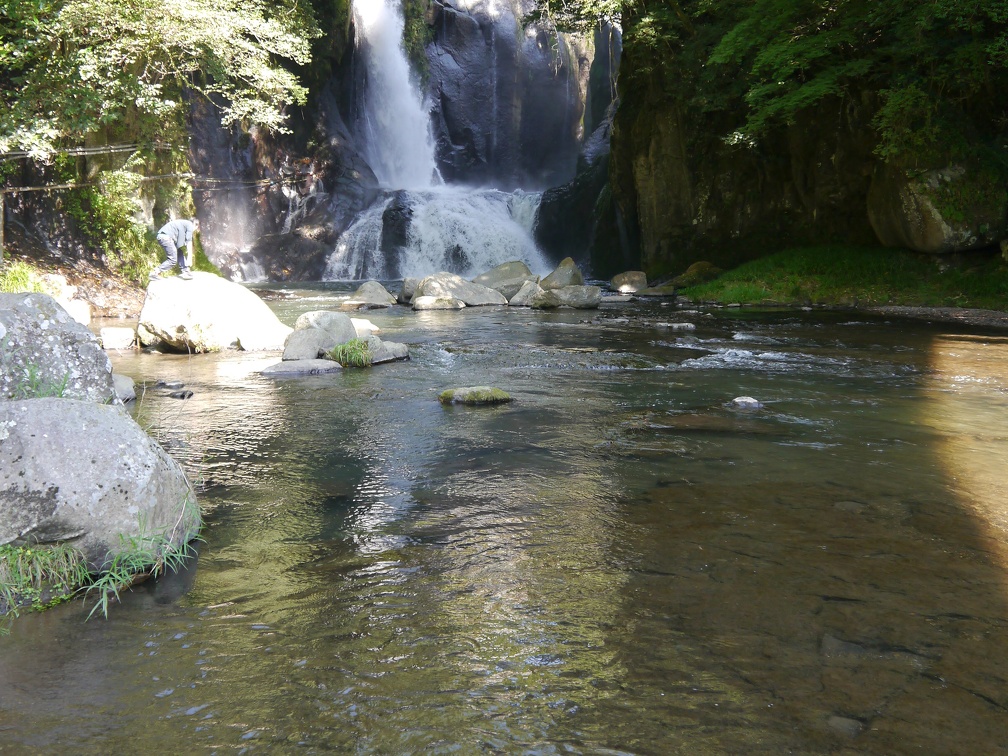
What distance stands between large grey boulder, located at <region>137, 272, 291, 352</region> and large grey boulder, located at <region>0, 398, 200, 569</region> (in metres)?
9.74

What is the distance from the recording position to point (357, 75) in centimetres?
3900

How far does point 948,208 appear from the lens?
1788 cm

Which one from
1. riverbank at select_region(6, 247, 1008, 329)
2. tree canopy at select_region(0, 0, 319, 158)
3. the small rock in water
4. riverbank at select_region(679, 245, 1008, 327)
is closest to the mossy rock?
the small rock in water

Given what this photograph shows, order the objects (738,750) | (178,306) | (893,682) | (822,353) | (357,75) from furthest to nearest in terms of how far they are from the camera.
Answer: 1. (357,75)
2. (178,306)
3. (822,353)
4. (893,682)
5. (738,750)

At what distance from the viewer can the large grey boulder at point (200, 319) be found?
13875 millimetres

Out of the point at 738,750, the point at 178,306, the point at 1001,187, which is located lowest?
the point at 738,750

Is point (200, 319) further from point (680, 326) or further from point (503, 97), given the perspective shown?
point (503, 97)

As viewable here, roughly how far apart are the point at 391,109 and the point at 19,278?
26219 millimetres

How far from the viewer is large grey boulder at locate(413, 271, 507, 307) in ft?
73.4

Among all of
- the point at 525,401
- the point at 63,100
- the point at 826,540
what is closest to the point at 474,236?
the point at 63,100

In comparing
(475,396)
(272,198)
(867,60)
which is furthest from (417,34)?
(475,396)

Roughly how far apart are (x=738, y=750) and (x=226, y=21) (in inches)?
714

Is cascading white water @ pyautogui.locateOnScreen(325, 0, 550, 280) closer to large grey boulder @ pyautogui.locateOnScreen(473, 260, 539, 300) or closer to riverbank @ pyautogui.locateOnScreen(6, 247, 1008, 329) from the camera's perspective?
large grey boulder @ pyautogui.locateOnScreen(473, 260, 539, 300)

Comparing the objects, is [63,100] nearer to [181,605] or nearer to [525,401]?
[525,401]
